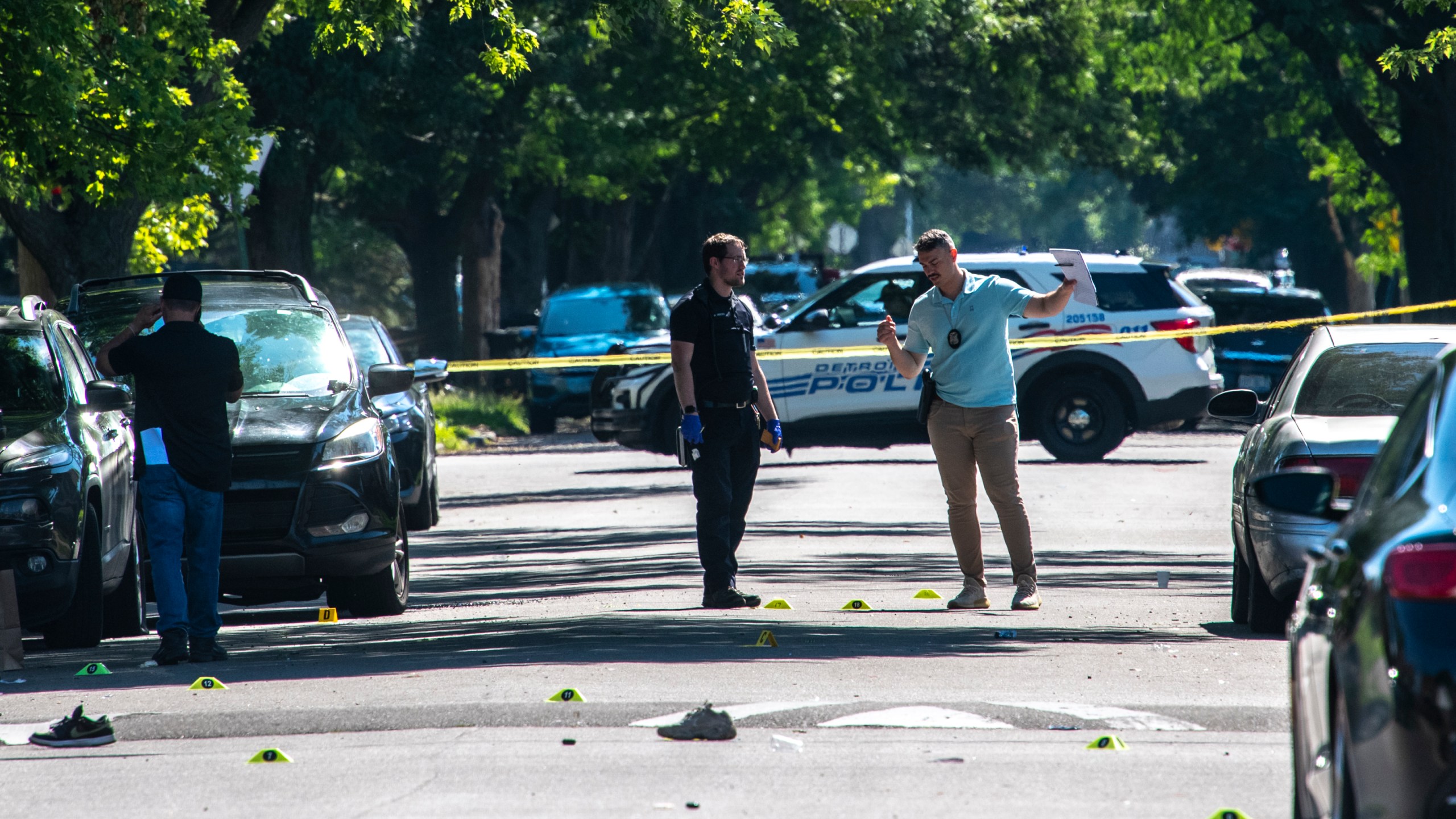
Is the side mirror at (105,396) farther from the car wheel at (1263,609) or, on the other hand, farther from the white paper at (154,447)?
the car wheel at (1263,609)

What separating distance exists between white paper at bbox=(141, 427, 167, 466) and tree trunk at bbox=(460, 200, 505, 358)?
82.9 ft

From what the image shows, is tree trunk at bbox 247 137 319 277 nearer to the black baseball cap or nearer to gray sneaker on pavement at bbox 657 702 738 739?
the black baseball cap

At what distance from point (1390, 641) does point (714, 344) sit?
6.45 meters

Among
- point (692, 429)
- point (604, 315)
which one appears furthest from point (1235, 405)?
point (604, 315)

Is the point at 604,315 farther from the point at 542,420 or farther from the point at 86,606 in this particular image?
the point at 86,606

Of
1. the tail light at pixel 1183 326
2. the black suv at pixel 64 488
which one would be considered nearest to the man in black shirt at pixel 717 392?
the black suv at pixel 64 488

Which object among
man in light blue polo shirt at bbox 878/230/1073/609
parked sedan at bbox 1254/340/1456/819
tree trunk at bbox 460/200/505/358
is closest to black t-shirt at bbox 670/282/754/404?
man in light blue polo shirt at bbox 878/230/1073/609

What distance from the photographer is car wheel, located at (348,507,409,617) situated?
1042 cm

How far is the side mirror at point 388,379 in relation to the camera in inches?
436

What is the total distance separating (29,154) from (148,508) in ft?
15.2

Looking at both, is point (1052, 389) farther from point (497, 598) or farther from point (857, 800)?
point (857, 800)

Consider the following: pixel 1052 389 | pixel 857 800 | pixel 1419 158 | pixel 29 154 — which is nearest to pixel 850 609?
pixel 857 800

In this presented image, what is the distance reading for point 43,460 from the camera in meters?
8.89

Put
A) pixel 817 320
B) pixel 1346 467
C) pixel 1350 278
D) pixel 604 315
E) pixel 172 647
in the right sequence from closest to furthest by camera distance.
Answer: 1. pixel 1346 467
2. pixel 172 647
3. pixel 817 320
4. pixel 604 315
5. pixel 1350 278
